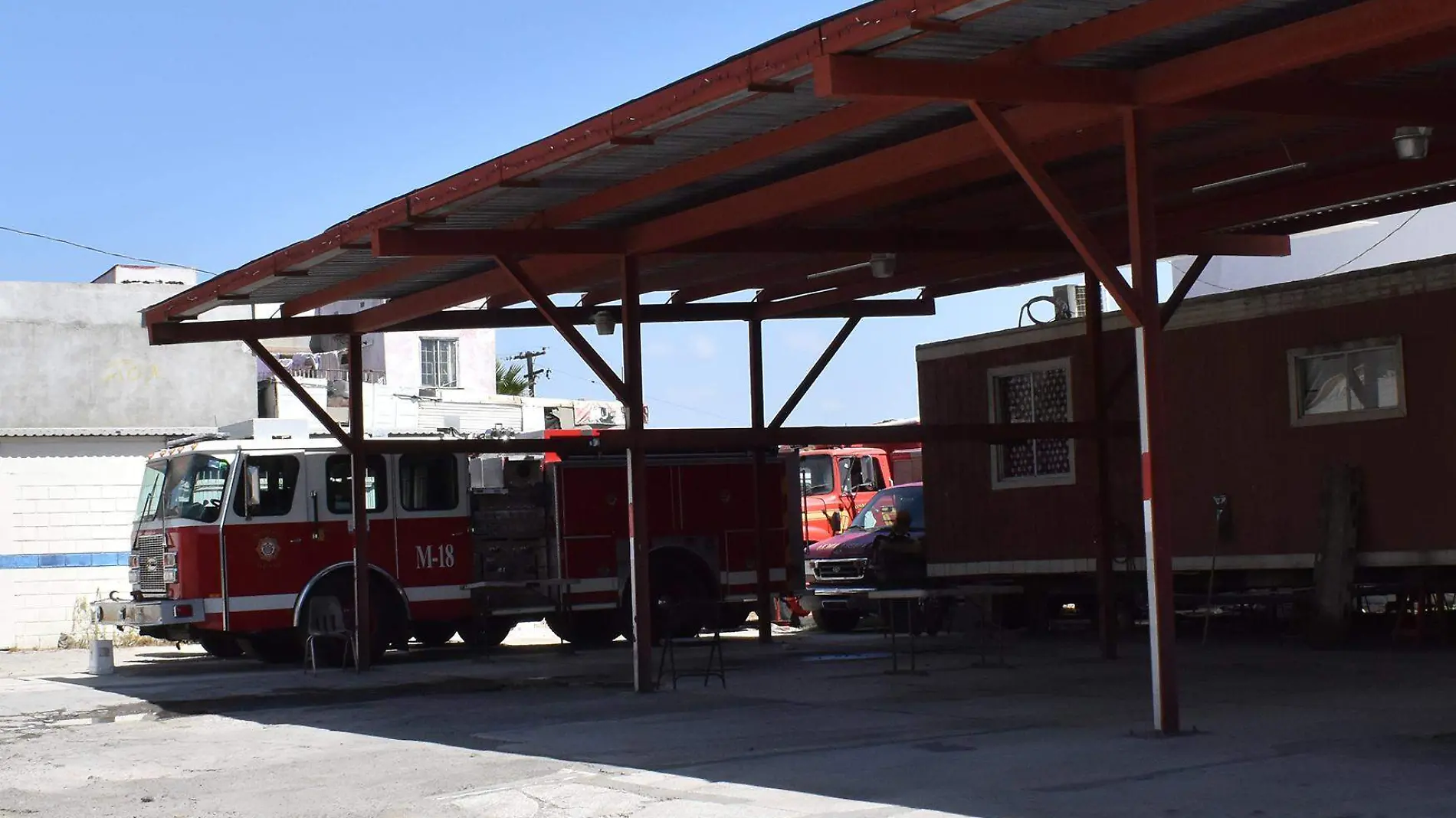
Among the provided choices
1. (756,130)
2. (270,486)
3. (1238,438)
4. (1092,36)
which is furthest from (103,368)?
(1092,36)

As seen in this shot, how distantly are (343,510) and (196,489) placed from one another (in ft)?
5.19

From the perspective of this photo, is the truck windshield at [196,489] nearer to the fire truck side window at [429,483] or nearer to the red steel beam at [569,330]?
the fire truck side window at [429,483]

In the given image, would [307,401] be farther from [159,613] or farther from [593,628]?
[593,628]

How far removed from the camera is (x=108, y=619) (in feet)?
60.6

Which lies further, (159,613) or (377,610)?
(377,610)

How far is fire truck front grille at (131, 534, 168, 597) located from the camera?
1867 cm

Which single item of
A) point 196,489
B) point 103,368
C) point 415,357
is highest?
point 415,357

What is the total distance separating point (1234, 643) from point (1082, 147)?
8.09 metres

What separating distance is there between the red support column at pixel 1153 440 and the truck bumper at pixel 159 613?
11.0 meters

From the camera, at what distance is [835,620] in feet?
78.7

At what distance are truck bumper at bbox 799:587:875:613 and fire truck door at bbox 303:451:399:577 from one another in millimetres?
5166

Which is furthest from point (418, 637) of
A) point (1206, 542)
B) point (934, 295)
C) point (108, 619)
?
point (1206, 542)

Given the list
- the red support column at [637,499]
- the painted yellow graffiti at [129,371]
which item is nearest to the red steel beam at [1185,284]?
the red support column at [637,499]

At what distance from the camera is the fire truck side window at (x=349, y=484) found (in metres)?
19.3
